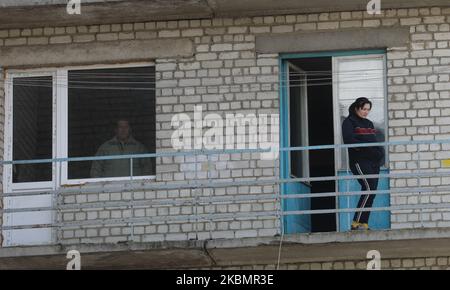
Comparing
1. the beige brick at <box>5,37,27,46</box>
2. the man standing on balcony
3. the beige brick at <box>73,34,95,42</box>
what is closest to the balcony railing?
the man standing on balcony

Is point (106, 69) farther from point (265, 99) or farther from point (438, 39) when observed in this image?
point (438, 39)

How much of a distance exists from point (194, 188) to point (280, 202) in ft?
3.40

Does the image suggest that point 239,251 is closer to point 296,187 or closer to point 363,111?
point 296,187

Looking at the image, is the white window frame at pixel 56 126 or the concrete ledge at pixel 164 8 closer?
the concrete ledge at pixel 164 8

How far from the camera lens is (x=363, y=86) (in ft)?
65.6

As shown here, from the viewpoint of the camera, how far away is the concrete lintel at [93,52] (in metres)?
20.2

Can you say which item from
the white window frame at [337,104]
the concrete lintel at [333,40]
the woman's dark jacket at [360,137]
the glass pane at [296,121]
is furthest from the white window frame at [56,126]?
the woman's dark jacket at [360,137]

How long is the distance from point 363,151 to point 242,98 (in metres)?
1.63

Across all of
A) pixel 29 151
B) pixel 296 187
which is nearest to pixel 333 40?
pixel 296 187

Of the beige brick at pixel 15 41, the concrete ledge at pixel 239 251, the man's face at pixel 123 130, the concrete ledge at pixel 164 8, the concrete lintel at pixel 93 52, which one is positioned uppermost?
the concrete ledge at pixel 164 8

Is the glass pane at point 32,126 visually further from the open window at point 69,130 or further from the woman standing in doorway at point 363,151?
the woman standing in doorway at point 363,151

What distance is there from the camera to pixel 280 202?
19516 mm

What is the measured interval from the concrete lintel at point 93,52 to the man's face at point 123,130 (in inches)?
30.2
